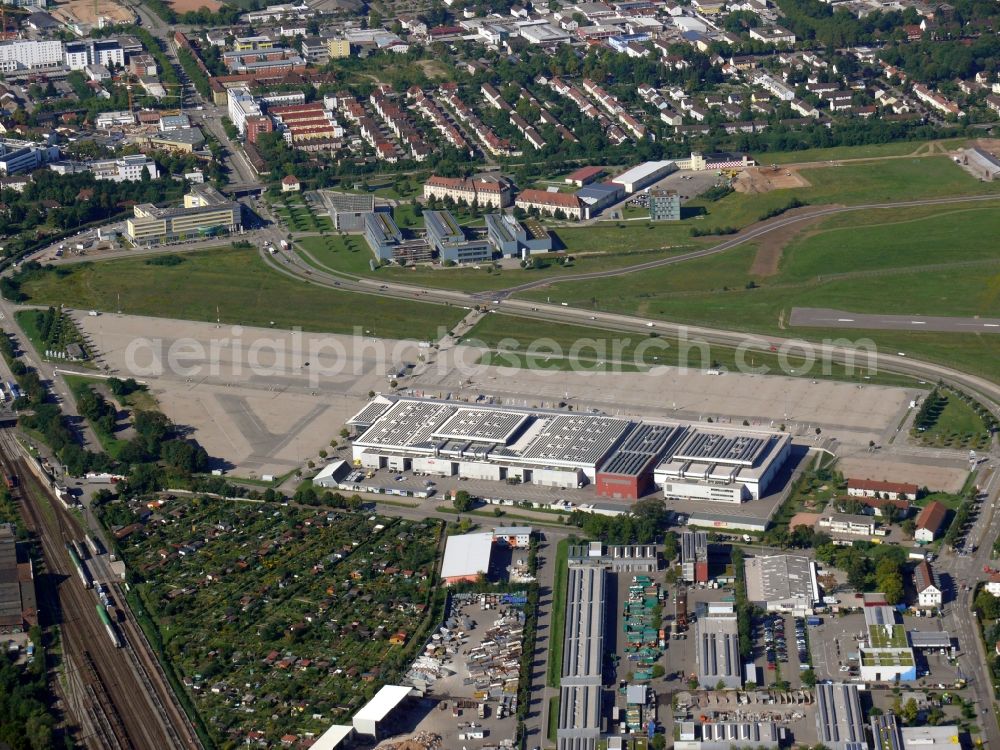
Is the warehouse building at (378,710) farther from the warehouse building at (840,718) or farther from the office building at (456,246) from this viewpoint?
the office building at (456,246)

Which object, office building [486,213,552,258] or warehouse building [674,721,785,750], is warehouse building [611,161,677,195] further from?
warehouse building [674,721,785,750]

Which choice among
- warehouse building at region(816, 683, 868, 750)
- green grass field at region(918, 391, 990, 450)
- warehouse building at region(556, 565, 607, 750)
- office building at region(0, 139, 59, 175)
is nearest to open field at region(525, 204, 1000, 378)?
green grass field at region(918, 391, 990, 450)

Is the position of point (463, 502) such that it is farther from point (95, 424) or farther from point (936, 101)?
point (936, 101)

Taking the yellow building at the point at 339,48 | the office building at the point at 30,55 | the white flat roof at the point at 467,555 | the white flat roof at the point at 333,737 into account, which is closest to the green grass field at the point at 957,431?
the white flat roof at the point at 467,555

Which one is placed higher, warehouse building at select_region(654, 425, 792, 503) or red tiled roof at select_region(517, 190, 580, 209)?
red tiled roof at select_region(517, 190, 580, 209)

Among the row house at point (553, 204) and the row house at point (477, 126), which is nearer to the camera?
the row house at point (553, 204)

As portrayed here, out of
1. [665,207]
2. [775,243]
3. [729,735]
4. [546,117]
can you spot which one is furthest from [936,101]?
[729,735]
